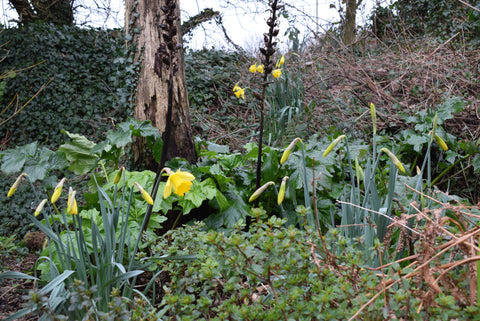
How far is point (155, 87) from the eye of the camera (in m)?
3.50

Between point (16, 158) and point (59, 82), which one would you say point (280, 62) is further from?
point (59, 82)

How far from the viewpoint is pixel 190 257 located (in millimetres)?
1879

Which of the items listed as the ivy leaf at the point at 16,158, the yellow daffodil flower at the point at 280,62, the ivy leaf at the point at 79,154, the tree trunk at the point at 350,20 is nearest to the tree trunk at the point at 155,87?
the ivy leaf at the point at 79,154

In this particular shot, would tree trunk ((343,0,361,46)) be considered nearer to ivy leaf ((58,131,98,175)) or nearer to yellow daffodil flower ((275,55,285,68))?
yellow daffodil flower ((275,55,285,68))

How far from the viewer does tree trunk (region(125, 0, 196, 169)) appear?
336 cm

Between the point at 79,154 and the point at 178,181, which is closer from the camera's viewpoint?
the point at 178,181

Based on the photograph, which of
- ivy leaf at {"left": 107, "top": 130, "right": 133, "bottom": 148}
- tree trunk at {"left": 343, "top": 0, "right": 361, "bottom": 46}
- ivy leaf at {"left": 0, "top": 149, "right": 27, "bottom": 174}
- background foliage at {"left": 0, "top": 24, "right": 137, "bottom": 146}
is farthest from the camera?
tree trunk at {"left": 343, "top": 0, "right": 361, "bottom": 46}

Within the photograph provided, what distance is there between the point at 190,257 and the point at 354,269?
0.84 meters

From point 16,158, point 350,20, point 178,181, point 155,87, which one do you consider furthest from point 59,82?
point 350,20

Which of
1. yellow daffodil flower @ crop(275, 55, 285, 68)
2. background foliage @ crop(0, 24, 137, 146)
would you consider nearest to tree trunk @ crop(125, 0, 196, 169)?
yellow daffodil flower @ crop(275, 55, 285, 68)

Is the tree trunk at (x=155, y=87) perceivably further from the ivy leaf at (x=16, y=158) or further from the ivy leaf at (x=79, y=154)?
the ivy leaf at (x=16, y=158)

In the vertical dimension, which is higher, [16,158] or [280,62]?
[280,62]

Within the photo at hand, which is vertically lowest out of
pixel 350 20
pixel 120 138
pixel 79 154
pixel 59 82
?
pixel 79 154

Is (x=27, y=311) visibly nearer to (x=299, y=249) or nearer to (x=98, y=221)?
(x=98, y=221)
